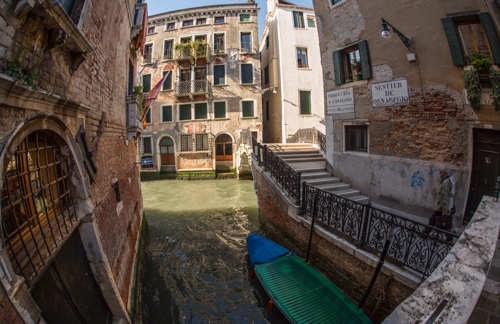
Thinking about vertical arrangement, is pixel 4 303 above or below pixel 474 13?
below

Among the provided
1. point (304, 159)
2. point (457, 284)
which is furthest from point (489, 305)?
point (304, 159)

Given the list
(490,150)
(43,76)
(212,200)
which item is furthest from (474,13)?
(212,200)

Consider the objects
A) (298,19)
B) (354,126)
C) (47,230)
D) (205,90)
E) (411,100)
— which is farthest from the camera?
(205,90)

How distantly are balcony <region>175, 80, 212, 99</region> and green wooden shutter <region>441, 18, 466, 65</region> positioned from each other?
16159 mm

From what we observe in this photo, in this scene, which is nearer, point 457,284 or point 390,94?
point 457,284

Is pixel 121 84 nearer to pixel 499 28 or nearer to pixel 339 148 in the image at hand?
pixel 339 148

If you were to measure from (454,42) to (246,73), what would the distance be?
1576 cm

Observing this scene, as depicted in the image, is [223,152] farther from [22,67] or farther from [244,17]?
[22,67]

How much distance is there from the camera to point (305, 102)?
16.7 metres

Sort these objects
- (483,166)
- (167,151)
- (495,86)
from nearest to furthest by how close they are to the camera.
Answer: (495,86), (483,166), (167,151)

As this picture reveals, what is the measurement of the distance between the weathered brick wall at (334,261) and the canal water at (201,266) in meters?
1.29

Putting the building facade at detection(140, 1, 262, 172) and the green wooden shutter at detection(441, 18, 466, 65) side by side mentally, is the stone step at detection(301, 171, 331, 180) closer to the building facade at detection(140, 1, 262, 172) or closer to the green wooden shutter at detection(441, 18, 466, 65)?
the green wooden shutter at detection(441, 18, 466, 65)

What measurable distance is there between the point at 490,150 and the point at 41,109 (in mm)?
7643

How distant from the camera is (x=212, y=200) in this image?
13492 millimetres
